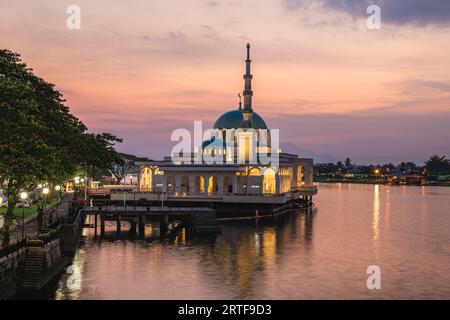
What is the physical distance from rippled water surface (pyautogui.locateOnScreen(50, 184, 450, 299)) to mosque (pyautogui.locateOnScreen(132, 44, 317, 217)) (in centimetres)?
1321

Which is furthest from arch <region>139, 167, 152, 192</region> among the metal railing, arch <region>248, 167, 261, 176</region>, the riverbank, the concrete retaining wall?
the concrete retaining wall

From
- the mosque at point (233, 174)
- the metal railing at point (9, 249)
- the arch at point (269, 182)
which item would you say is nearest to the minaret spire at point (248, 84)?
the mosque at point (233, 174)

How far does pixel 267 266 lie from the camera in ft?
217

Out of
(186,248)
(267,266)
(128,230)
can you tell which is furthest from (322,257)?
(128,230)

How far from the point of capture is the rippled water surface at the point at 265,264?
176 ft

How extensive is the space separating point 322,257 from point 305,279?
1380 centimetres

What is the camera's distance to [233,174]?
126500 mm

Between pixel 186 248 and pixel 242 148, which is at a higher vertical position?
pixel 242 148

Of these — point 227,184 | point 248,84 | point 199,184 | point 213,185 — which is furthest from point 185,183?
point 248,84

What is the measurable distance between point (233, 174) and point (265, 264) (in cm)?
5981

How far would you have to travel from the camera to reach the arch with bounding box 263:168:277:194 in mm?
129875

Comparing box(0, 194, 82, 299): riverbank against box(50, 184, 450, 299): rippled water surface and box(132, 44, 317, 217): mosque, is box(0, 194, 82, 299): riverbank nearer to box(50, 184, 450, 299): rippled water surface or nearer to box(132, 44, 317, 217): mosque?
box(50, 184, 450, 299): rippled water surface

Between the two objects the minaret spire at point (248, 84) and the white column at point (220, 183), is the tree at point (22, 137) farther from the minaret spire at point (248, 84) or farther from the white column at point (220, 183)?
the minaret spire at point (248, 84)

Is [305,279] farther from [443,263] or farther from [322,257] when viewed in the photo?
[443,263]
